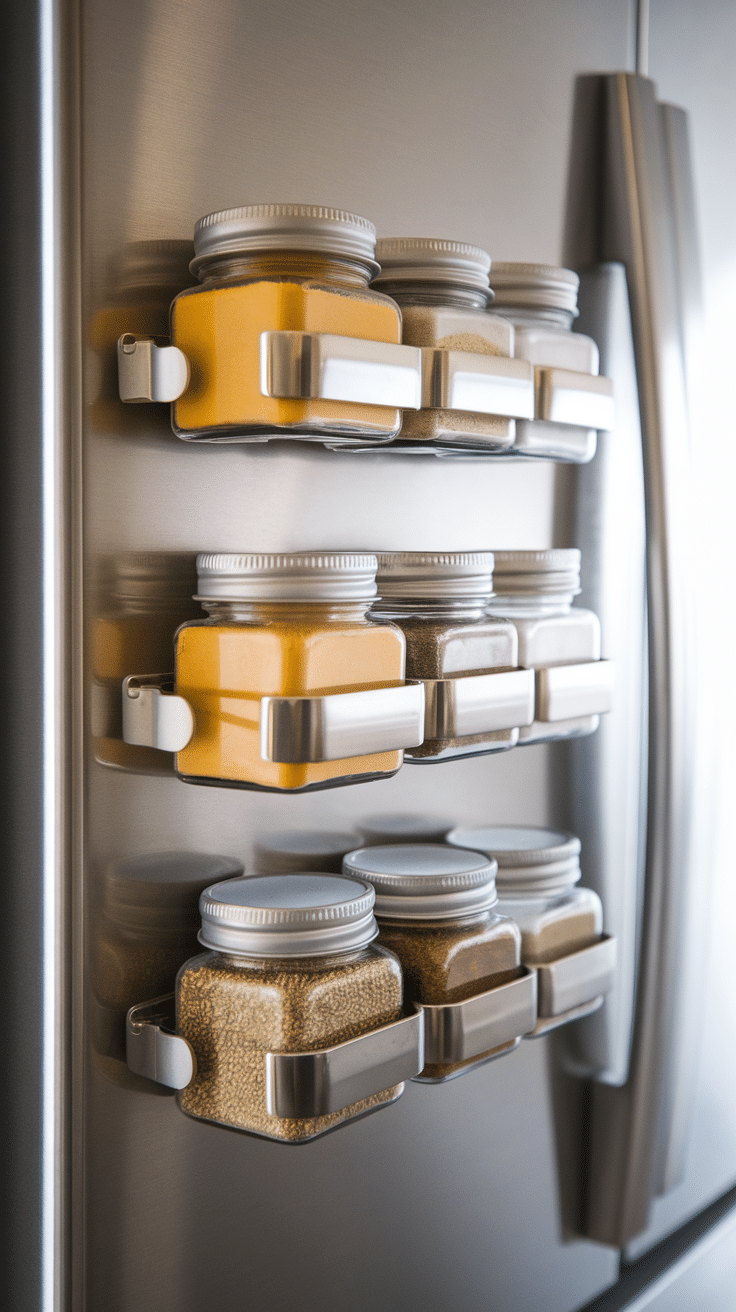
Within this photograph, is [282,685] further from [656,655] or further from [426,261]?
[656,655]

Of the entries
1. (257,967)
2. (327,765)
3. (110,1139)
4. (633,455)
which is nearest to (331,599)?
(327,765)

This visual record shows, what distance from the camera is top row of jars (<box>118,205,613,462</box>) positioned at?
579 millimetres

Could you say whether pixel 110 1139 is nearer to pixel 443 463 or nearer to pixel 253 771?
pixel 253 771

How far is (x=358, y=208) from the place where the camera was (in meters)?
0.74

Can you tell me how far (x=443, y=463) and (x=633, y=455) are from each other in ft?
0.78

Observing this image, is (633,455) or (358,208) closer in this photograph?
(358,208)

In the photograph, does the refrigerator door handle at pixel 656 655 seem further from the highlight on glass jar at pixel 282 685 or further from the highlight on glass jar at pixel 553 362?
the highlight on glass jar at pixel 282 685

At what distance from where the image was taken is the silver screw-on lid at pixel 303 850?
71cm

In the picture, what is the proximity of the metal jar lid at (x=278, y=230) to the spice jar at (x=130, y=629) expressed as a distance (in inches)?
6.2

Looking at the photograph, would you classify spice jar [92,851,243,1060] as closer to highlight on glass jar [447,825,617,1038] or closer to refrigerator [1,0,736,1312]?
refrigerator [1,0,736,1312]

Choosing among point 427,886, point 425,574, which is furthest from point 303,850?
point 425,574

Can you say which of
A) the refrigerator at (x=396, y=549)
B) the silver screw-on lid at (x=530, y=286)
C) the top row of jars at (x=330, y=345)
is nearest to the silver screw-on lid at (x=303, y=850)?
the refrigerator at (x=396, y=549)

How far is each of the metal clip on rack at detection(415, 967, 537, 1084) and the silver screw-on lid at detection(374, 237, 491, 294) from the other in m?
0.41

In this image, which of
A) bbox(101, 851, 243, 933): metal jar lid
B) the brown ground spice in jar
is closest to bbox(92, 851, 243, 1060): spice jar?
bbox(101, 851, 243, 933): metal jar lid
